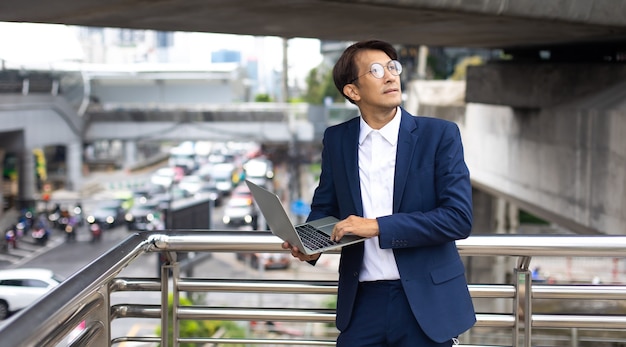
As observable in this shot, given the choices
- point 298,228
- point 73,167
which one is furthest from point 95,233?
point 298,228

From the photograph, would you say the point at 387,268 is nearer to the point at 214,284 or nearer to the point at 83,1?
the point at 214,284

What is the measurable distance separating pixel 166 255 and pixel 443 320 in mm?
1331

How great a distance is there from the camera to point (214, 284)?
3.82m

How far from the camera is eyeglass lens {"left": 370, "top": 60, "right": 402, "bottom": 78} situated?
3.06m

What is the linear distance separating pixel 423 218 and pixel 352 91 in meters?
0.51

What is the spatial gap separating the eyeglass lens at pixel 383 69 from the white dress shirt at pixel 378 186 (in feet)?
0.49

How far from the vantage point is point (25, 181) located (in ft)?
178

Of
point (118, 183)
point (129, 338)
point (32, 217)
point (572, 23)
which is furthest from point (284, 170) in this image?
point (129, 338)

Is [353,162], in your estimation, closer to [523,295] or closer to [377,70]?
[377,70]

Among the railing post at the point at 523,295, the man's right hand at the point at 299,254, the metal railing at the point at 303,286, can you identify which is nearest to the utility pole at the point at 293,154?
the metal railing at the point at 303,286

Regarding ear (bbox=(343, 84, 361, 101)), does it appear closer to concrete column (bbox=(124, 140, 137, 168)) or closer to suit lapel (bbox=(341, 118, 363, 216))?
suit lapel (bbox=(341, 118, 363, 216))

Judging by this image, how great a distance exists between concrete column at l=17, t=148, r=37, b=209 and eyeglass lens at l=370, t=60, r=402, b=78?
1955 inches

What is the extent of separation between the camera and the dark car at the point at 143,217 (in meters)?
44.7

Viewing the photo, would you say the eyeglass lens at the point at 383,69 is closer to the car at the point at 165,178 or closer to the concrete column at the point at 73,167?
the car at the point at 165,178
